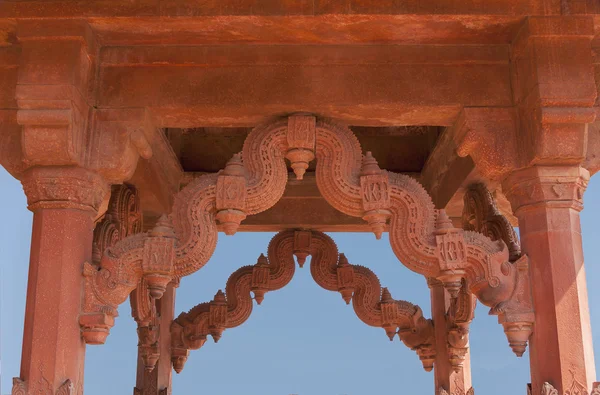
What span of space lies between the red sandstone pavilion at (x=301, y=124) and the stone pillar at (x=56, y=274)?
14mm

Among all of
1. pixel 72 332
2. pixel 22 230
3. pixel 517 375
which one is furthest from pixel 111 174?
pixel 517 375

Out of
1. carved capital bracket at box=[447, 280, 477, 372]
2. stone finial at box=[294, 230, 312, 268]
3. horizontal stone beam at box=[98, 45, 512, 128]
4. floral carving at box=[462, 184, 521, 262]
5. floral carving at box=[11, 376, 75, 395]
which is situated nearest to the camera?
floral carving at box=[11, 376, 75, 395]

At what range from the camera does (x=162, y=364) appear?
913 cm

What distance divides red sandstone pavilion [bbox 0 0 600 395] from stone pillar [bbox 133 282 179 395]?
3009 millimetres

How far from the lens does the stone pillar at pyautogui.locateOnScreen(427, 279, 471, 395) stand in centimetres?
889

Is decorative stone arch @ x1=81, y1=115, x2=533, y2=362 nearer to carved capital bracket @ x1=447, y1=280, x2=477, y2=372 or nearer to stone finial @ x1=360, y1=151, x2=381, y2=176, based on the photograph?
stone finial @ x1=360, y1=151, x2=381, y2=176

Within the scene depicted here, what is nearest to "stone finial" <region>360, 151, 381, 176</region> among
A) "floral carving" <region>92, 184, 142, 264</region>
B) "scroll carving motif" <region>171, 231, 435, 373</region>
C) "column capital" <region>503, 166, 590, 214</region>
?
"column capital" <region>503, 166, 590, 214</region>

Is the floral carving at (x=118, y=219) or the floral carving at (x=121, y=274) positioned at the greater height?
the floral carving at (x=118, y=219)

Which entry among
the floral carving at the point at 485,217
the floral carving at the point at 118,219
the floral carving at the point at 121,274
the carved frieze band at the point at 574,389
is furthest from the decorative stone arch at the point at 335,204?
the floral carving at the point at 485,217

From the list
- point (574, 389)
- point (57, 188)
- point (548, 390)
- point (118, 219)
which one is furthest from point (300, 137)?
point (574, 389)

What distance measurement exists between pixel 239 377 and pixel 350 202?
31.7 meters

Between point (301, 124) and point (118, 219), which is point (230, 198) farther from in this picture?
point (118, 219)

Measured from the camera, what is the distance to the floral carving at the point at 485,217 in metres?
7.67

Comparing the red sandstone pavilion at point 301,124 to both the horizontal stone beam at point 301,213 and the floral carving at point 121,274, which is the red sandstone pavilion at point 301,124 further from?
the horizontal stone beam at point 301,213
